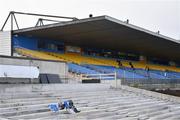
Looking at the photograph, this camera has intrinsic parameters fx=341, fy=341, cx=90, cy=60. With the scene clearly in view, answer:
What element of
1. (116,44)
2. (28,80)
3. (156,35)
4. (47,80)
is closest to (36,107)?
(28,80)

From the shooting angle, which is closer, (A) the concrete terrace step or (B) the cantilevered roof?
(A) the concrete terrace step

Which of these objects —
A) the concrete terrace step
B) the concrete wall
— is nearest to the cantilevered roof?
the concrete wall

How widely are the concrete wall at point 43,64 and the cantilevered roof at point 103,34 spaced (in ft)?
14.7

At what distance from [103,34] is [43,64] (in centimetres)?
1010

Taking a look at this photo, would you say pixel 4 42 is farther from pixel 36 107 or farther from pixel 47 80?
pixel 36 107

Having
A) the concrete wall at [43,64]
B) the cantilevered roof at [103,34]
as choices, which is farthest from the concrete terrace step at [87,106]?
the cantilevered roof at [103,34]

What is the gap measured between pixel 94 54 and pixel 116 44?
10.5 feet

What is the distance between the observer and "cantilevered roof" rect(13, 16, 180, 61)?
82.4 ft

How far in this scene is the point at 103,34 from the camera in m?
29.0

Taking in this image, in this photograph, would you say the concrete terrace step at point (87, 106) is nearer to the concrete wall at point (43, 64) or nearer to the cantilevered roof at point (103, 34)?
the concrete wall at point (43, 64)

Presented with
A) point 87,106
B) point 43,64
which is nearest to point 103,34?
point 43,64

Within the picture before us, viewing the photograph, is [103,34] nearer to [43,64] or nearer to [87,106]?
[43,64]

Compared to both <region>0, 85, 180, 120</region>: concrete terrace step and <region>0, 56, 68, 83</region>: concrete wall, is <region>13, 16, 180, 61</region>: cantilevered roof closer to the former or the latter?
<region>0, 56, 68, 83</region>: concrete wall

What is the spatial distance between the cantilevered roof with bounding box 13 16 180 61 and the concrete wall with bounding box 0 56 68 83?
4.49 meters
